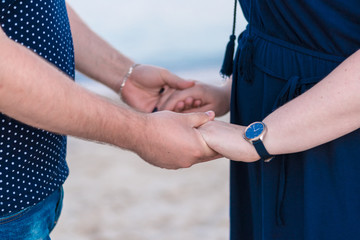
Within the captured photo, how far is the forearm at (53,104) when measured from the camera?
3.99 feet

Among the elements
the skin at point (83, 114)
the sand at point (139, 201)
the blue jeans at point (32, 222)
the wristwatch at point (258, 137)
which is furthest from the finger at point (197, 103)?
the sand at point (139, 201)

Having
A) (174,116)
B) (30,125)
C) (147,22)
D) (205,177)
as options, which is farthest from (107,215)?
(147,22)

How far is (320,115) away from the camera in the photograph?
55.8 inches

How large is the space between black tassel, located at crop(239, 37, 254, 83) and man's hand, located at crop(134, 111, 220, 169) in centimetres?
20

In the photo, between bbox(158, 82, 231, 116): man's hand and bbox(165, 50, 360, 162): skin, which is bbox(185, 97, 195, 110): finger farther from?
bbox(165, 50, 360, 162): skin

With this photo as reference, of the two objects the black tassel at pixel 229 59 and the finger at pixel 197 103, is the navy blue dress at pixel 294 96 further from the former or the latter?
the finger at pixel 197 103

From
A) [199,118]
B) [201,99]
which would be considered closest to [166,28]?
[201,99]

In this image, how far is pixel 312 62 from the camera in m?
1.53

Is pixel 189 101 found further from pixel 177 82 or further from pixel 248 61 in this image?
pixel 248 61

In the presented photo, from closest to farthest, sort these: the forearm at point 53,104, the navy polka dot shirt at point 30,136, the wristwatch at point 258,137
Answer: the forearm at point 53,104 → the navy polka dot shirt at point 30,136 → the wristwatch at point 258,137

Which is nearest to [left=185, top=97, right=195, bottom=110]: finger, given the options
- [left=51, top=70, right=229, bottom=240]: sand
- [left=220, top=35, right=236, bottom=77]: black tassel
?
[left=220, top=35, right=236, bottom=77]: black tassel

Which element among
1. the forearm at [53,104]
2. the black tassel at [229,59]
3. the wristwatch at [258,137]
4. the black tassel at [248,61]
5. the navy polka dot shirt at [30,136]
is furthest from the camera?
the black tassel at [229,59]

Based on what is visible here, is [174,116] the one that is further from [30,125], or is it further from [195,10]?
[195,10]

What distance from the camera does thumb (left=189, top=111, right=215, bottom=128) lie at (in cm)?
169
